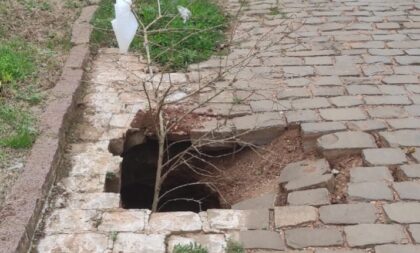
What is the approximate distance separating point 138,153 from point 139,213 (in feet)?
5.28

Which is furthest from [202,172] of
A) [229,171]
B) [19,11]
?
[19,11]

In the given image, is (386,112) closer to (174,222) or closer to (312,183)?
(312,183)

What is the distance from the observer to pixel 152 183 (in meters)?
5.42

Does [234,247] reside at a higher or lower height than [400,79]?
higher

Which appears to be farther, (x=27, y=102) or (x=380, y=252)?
(x=27, y=102)

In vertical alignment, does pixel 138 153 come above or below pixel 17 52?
below

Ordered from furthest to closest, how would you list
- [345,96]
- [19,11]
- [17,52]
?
[19,11]
[17,52]
[345,96]

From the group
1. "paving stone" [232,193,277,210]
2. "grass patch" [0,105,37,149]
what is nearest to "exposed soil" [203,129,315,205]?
"paving stone" [232,193,277,210]

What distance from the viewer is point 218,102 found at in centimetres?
493

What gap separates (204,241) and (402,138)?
1.78 meters

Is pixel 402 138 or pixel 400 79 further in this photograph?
pixel 400 79

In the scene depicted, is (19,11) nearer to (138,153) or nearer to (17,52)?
(17,52)

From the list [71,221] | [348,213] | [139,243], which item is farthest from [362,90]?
[71,221]

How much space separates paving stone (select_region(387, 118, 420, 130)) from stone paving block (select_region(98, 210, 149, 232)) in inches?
80.4
